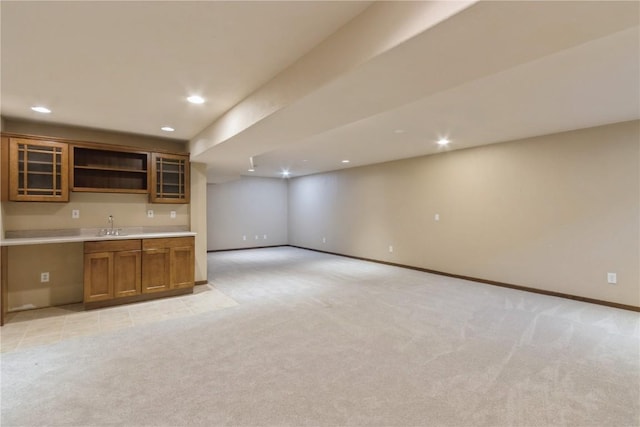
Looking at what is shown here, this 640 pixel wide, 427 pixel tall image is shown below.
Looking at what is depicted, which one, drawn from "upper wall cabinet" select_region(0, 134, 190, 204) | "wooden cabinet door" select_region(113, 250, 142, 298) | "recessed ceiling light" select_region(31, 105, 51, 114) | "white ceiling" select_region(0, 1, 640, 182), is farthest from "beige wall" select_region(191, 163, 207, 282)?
"recessed ceiling light" select_region(31, 105, 51, 114)

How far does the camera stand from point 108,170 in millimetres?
4273

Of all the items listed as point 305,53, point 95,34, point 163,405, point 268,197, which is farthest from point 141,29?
point 268,197

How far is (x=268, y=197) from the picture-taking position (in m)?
9.84

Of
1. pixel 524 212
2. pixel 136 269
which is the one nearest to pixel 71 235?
pixel 136 269

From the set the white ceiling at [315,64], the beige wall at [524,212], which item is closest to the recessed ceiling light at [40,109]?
the white ceiling at [315,64]

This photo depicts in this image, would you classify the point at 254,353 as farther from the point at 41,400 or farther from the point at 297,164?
the point at 297,164

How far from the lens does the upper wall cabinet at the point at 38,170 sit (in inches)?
141

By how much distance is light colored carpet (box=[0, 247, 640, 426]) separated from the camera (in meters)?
1.89

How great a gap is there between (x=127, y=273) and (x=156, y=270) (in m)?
0.34

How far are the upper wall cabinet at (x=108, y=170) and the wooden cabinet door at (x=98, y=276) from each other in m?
0.94

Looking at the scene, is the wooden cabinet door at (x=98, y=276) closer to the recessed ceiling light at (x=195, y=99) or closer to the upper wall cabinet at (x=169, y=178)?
the upper wall cabinet at (x=169, y=178)

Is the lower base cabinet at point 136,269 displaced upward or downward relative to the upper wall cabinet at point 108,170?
downward

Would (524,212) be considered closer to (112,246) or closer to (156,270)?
(156,270)

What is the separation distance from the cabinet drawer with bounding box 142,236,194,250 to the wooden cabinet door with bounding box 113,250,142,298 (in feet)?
0.50
